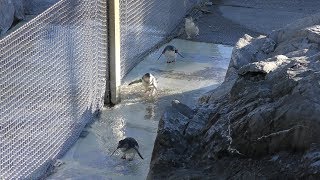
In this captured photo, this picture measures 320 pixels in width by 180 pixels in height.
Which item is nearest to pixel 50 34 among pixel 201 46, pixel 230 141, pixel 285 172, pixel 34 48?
pixel 34 48

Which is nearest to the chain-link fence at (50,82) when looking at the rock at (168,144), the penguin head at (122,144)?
the penguin head at (122,144)

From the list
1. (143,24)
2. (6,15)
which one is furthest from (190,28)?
(6,15)

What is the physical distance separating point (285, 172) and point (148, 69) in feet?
14.4

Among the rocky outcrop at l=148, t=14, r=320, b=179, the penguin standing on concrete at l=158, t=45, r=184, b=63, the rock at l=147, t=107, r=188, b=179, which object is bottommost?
the penguin standing on concrete at l=158, t=45, r=184, b=63

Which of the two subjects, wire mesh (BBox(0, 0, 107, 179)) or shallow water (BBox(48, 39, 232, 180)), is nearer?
wire mesh (BBox(0, 0, 107, 179))

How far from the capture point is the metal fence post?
688 centimetres

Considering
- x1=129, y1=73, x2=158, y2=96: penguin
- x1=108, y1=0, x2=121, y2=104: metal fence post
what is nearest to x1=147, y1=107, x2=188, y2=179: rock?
x1=108, y1=0, x2=121, y2=104: metal fence post

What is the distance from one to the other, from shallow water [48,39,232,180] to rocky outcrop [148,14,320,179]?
0.65 meters

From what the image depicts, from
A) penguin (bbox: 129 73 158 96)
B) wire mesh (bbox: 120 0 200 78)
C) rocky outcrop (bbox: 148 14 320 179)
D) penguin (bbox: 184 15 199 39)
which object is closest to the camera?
rocky outcrop (bbox: 148 14 320 179)

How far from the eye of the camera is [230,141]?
184 inches

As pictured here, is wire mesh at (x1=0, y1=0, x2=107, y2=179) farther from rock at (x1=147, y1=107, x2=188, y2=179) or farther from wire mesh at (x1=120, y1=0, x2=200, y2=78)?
rock at (x1=147, y1=107, x2=188, y2=179)

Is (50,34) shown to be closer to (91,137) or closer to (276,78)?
(91,137)

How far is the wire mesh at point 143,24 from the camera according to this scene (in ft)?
25.3

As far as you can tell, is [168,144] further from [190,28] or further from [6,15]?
[6,15]
